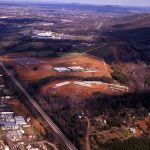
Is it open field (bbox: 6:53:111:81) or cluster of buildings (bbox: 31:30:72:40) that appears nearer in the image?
open field (bbox: 6:53:111:81)

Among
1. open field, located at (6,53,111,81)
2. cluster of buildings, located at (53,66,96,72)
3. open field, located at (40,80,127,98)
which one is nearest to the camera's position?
open field, located at (40,80,127,98)

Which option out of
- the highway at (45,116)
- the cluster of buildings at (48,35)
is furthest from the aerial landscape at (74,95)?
the cluster of buildings at (48,35)

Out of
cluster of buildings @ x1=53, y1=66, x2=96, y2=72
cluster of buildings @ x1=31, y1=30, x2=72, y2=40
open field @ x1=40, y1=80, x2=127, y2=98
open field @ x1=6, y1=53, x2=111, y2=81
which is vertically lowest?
cluster of buildings @ x1=31, y1=30, x2=72, y2=40

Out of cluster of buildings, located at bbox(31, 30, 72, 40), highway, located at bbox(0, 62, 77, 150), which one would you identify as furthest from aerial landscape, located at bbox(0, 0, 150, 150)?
cluster of buildings, located at bbox(31, 30, 72, 40)

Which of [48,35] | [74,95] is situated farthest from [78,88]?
[48,35]

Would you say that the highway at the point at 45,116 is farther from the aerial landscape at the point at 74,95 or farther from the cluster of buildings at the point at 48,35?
the cluster of buildings at the point at 48,35

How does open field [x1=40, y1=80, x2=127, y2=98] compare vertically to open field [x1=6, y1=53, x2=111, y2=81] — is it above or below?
above

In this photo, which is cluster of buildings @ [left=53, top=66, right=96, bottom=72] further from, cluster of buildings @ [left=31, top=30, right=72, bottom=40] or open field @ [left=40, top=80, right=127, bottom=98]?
cluster of buildings @ [left=31, top=30, right=72, bottom=40]

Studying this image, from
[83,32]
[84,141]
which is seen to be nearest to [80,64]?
[84,141]
